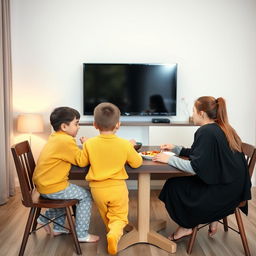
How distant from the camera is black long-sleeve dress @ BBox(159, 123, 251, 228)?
229cm

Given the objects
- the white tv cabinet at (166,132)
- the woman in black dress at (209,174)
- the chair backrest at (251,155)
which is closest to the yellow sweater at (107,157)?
the woman in black dress at (209,174)

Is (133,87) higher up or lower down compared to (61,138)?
higher up

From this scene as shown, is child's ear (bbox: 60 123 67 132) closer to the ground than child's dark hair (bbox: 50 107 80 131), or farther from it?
closer to the ground

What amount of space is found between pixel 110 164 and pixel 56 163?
379 mm

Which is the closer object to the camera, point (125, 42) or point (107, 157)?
point (107, 157)

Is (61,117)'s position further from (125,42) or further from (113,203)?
(125,42)

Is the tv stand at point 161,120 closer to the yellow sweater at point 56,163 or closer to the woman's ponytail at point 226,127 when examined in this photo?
the woman's ponytail at point 226,127

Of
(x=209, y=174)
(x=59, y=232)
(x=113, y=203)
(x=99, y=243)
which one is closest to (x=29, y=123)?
(x=59, y=232)

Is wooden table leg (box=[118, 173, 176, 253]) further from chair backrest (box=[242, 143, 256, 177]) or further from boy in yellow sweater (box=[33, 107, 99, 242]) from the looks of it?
chair backrest (box=[242, 143, 256, 177])

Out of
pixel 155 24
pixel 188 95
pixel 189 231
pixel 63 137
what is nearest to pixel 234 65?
pixel 188 95

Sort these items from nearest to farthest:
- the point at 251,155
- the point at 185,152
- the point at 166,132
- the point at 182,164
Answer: the point at 182,164, the point at 251,155, the point at 185,152, the point at 166,132

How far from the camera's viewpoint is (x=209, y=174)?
2301mm

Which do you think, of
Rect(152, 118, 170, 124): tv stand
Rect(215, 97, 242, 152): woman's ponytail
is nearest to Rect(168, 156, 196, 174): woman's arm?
Rect(215, 97, 242, 152): woman's ponytail

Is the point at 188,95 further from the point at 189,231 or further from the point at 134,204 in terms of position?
the point at 189,231
